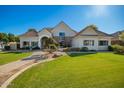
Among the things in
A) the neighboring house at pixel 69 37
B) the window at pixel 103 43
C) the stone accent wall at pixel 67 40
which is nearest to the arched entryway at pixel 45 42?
the neighboring house at pixel 69 37

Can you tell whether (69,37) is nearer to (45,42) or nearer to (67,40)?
(67,40)

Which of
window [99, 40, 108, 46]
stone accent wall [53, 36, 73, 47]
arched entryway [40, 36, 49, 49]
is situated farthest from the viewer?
stone accent wall [53, 36, 73, 47]

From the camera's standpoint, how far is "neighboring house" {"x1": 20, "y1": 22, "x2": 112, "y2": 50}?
22297mm

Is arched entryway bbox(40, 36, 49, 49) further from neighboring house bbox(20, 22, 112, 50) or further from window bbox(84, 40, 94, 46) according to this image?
window bbox(84, 40, 94, 46)

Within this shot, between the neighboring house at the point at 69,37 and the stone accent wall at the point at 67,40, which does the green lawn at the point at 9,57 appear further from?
the stone accent wall at the point at 67,40

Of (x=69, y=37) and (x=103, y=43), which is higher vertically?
(x=69, y=37)

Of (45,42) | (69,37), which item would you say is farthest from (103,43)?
(45,42)

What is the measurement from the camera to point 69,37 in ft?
80.0

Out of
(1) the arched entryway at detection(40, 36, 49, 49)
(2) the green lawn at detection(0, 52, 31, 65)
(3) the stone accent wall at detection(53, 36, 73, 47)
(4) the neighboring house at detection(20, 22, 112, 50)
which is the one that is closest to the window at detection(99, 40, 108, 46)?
(4) the neighboring house at detection(20, 22, 112, 50)

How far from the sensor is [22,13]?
31.9 feet
